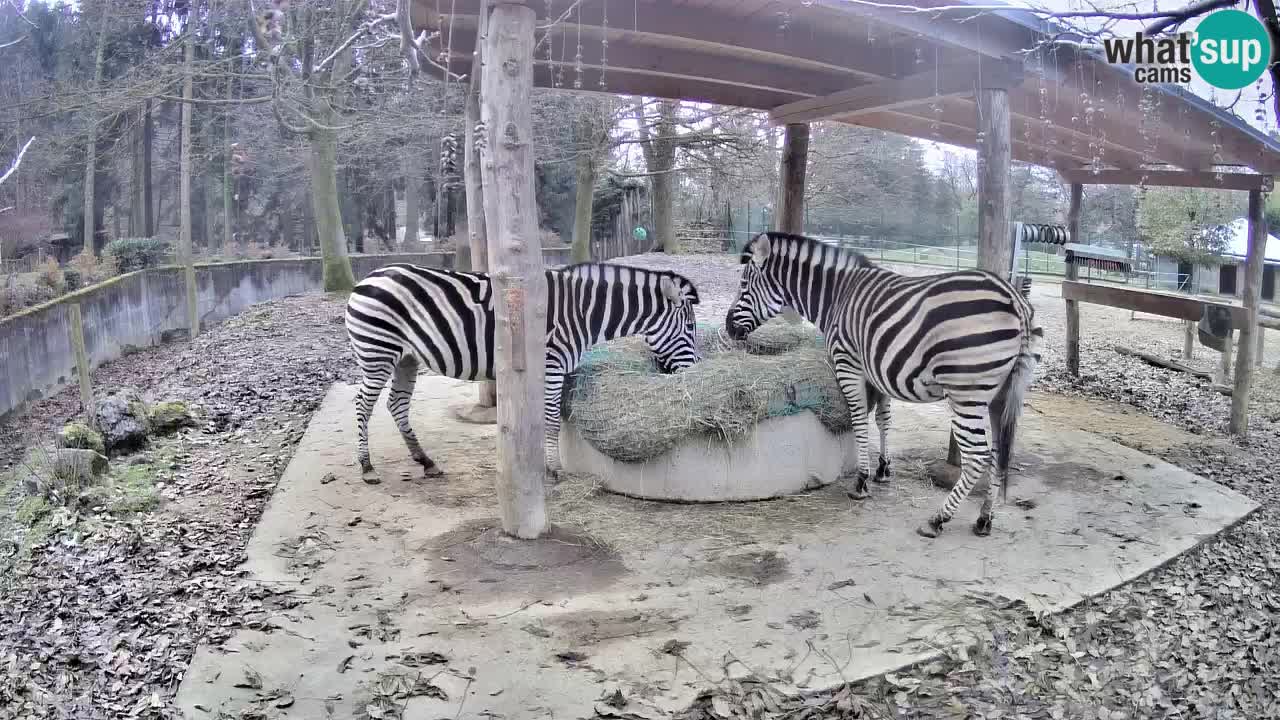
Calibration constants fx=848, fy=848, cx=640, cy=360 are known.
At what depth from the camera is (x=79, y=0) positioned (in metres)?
11.2

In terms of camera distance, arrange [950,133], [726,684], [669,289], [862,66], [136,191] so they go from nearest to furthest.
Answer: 1. [726,684]
2. [862,66]
3. [669,289]
4. [950,133]
5. [136,191]

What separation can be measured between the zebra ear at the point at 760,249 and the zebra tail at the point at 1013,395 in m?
2.08

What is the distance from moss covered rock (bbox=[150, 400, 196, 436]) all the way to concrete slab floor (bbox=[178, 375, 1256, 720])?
4.62 feet

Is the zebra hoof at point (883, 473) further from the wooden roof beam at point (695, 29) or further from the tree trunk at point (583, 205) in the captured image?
the tree trunk at point (583, 205)

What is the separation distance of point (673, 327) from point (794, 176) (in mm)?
2951

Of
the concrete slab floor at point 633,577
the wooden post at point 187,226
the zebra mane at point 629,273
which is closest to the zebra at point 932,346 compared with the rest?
the concrete slab floor at point 633,577

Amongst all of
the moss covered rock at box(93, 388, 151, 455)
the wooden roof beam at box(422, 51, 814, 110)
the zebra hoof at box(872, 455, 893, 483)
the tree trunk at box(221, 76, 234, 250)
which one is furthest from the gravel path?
the tree trunk at box(221, 76, 234, 250)

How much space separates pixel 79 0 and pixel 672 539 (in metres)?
11.2

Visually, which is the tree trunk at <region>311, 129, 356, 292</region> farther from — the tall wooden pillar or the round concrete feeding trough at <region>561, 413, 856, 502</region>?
the tall wooden pillar

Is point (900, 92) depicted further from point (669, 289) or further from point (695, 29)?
point (669, 289)

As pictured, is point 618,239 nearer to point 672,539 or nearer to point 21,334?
point 21,334

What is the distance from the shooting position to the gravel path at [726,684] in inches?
144

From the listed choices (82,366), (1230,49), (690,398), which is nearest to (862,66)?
(1230,49)

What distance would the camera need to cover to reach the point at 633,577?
4891 millimetres
